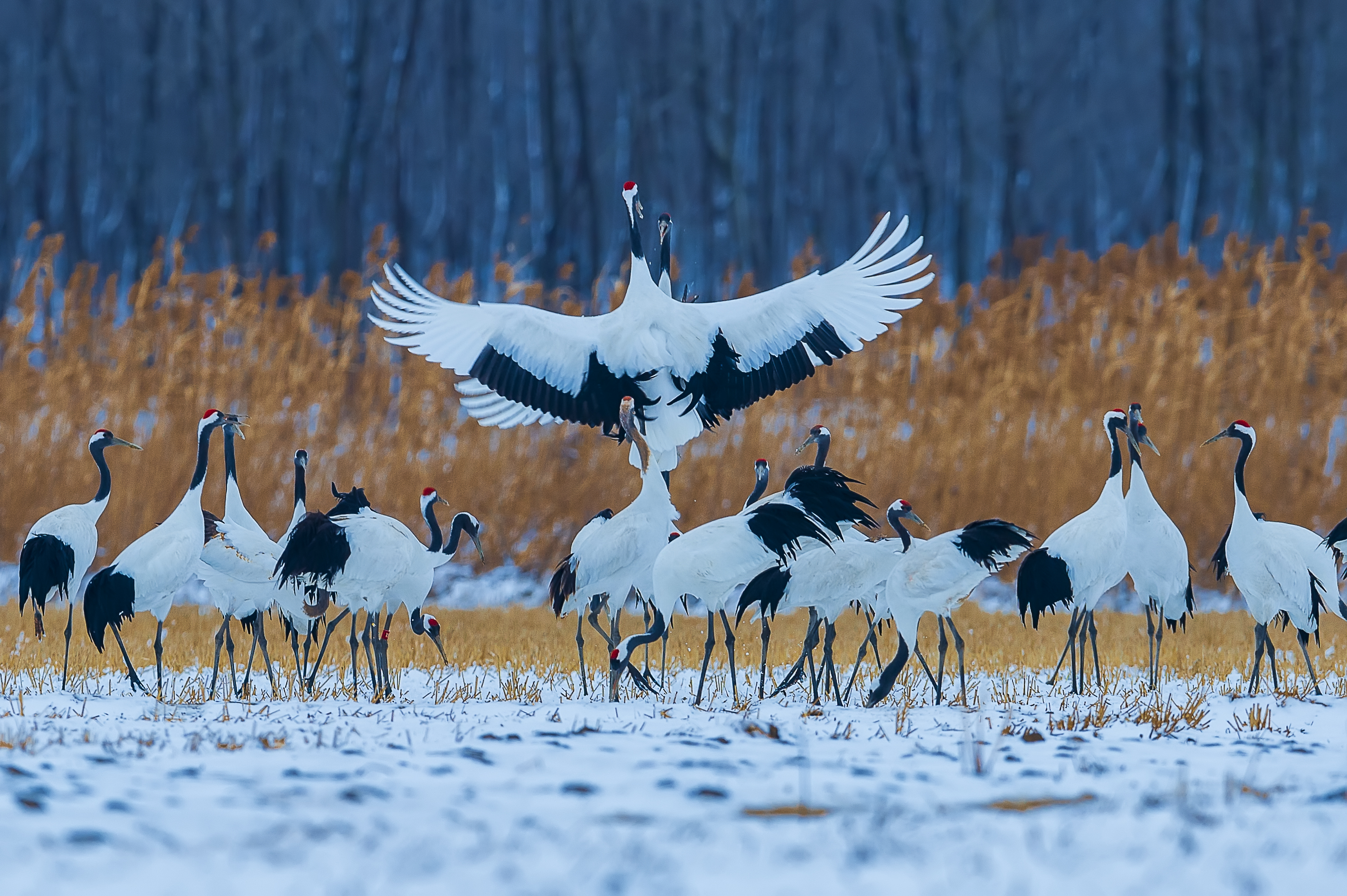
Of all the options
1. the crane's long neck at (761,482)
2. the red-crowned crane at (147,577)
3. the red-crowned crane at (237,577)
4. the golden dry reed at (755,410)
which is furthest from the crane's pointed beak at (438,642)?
the golden dry reed at (755,410)

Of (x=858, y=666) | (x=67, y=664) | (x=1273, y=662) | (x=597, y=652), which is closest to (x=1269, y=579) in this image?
(x=1273, y=662)

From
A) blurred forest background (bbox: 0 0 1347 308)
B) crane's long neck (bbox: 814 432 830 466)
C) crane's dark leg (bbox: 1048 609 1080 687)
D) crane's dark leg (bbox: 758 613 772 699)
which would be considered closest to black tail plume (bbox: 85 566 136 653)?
crane's dark leg (bbox: 758 613 772 699)

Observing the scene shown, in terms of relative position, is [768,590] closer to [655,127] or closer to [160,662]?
[160,662]

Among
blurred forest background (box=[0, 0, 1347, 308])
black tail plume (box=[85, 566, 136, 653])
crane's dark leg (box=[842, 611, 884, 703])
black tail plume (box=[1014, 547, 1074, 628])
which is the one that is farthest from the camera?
blurred forest background (box=[0, 0, 1347, 308])

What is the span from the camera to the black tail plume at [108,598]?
255 inches

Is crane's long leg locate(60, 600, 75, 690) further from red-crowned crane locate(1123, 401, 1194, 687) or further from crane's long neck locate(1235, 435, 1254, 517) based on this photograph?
crane's long neck locate(1235, 435, 1254, 517)

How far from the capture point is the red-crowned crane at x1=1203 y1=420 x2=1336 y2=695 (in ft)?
21.7

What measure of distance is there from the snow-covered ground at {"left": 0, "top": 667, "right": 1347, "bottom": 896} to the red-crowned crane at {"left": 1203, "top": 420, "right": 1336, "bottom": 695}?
776mm

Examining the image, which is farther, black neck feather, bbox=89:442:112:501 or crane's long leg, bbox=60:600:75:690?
black neck feather, bbox=89:442:112:501

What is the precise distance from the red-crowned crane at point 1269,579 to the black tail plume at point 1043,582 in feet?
2.37

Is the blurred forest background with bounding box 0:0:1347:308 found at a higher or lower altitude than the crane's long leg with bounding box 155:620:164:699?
higher

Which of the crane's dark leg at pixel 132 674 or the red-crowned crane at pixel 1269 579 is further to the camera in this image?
the red-crowned crane at pixel 1269 579

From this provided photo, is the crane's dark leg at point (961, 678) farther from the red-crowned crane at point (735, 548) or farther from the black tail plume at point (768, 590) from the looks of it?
the black tail plume at point (768, 590)

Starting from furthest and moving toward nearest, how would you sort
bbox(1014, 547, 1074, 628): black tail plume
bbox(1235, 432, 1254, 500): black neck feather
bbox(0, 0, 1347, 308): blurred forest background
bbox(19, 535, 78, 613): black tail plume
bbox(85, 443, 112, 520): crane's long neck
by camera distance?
bbox(0, 0, 1347, 308): blurred forest background < bbox(85, 443, 112, 520): crane's long neck < bbox(1235, 432, 1254, 500): black neck feather < bbox(19, 535, 78, 613): black tail plume < bbox(1014, 547, 1074, 628): black tail plume
